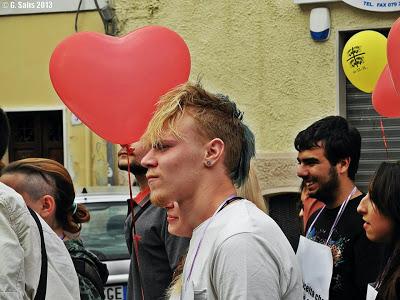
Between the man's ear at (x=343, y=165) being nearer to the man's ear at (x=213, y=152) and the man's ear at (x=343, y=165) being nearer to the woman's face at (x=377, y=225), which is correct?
the woman's face at (x=377, y=225)

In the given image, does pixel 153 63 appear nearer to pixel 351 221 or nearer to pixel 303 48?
pixel 351 221

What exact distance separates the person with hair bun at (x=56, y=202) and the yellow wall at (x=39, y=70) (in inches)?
335

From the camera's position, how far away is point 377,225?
11.3ft

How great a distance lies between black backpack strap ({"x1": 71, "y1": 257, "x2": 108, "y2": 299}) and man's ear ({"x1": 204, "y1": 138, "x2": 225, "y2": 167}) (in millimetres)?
1508

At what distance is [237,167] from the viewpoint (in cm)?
250

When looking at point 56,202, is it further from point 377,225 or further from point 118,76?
point 377,225

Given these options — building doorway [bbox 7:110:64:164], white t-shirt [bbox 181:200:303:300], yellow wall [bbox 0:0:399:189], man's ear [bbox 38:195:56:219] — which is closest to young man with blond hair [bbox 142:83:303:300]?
white t-shirt [bbox 181:200:303:300]

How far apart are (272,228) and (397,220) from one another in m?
1.21

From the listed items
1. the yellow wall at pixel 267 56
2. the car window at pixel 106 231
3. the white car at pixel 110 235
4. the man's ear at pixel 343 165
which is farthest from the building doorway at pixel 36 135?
the man's ear at pixel 343 165

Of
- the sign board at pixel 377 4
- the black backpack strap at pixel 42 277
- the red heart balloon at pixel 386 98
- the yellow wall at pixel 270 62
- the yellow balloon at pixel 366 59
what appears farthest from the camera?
the yellow wall at pixel 270 62

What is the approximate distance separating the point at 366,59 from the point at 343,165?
82.6 inches

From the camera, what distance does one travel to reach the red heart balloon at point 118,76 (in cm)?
394

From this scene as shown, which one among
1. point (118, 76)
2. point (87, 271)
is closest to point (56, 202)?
point (87, 271)

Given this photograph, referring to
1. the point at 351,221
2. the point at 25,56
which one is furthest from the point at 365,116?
the point at 351,221
